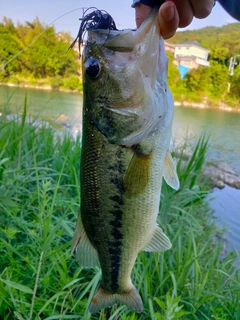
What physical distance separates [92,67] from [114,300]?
108 centimetres

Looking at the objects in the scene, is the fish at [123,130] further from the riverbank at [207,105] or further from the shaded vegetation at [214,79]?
the riverbank at [207,105]

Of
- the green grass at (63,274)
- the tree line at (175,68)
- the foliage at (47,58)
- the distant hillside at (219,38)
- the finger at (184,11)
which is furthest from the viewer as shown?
the distant hillside at (219,38)

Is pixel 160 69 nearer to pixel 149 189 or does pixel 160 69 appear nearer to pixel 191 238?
pixel 149 189

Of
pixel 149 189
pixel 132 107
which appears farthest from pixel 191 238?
pixel 132 107

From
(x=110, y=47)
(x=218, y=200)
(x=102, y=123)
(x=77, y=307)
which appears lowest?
(x=218, y=200)

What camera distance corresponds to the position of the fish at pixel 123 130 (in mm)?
1214

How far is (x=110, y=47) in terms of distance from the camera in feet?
4.00

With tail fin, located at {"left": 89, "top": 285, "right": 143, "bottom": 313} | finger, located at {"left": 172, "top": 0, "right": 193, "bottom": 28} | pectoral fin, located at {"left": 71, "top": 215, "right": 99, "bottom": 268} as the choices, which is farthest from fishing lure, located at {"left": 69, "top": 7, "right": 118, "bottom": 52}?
tail fin, located at {"left": 89, "top": 285, "right": 143, "bottom": 313}

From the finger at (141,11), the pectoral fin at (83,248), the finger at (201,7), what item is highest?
the finger at (201,7)

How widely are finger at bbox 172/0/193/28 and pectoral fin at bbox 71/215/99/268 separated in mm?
1021

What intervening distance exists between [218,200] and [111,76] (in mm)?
5784

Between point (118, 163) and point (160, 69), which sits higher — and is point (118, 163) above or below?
A: below

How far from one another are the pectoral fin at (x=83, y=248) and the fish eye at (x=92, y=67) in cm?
62

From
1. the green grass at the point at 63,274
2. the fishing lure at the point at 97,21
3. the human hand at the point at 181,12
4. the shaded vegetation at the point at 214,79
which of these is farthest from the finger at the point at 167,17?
the shaded vegetation at the point at 214,79
